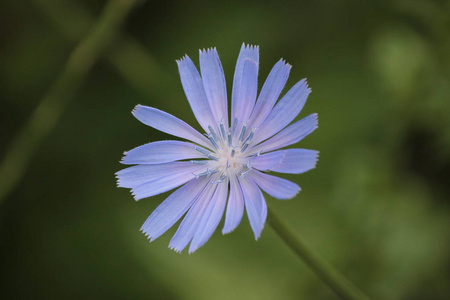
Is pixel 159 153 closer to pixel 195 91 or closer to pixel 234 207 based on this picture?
pixel 195 91

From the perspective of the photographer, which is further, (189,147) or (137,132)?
(137,132)

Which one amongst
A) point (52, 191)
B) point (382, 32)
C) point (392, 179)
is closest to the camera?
point (392, 179)

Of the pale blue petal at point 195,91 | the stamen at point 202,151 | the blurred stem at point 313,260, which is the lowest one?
the blurred stem at point 313,260

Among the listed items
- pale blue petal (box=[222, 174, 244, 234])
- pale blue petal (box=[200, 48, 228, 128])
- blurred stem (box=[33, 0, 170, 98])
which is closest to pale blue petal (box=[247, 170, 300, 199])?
pale blue petal (box=[222, 174, 244, 234])

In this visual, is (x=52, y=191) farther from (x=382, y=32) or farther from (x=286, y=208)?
(x=382, y=32)

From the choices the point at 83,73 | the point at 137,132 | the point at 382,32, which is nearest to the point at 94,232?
the point at 137,132

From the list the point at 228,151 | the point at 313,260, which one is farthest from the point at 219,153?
the point at 313,260

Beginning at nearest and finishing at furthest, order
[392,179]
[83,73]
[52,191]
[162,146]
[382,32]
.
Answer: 1. [162,146]
2. [392,179]
3. [382,32]
4. [83,73]
5. [52,191]

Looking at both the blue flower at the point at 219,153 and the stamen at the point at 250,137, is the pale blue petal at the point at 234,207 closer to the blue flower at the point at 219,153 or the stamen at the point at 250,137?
the blue flower at the point at 219,153

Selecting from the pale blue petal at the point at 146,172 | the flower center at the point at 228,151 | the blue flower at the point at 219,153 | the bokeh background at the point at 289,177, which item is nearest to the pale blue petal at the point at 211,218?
the blue flower at the point at 219,153
